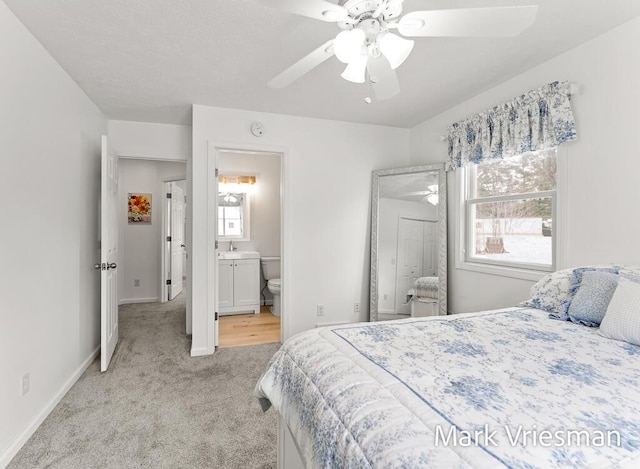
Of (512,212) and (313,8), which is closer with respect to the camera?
(313,8)

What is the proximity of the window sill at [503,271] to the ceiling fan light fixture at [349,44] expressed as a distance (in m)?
2.03

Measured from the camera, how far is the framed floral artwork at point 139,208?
5.38m

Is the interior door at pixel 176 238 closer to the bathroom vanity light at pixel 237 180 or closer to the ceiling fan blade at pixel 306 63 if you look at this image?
the bathroom vanity light at pixel 237 180

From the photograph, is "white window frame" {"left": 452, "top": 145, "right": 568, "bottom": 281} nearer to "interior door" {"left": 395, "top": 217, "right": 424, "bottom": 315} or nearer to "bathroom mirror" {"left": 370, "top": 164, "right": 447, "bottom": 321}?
"bathroom mirror" {"left": 370, "top": 164, "right": 447, "bottom": 321}

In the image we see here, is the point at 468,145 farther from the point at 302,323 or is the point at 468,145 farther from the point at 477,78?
the point at 302,323

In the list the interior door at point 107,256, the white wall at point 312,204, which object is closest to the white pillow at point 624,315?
the white wall at point 312,204

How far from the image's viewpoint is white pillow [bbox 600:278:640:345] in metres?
1.42

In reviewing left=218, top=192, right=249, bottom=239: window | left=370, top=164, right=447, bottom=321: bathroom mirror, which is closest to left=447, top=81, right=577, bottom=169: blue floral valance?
left=370, top=164, right=447, bottom=321: bathroom mirror

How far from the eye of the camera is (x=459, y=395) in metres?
0.93

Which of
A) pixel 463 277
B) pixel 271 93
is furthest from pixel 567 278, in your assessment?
pixel 271 93

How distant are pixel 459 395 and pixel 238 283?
4079 millimetres

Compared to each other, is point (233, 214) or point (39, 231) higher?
point (233, 214)

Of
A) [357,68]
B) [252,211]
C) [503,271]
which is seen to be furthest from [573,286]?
[252,211]

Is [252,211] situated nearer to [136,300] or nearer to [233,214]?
[233,214]
